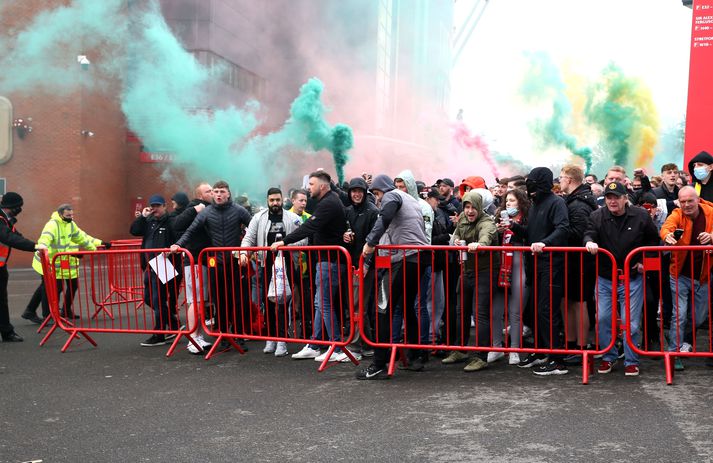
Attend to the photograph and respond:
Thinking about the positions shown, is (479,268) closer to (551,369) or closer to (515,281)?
(515,281)

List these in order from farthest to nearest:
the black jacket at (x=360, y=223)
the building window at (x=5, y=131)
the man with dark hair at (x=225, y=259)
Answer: the building window at (x=5, y=131) → the man with dark hair at (x=225, y=259) → the black jacket at (x=360, y=223)

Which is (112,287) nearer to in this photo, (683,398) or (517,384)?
(517,384)

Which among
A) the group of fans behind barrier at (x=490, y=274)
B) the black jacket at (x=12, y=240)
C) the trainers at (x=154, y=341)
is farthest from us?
the black jacket at (x=12, y=240)

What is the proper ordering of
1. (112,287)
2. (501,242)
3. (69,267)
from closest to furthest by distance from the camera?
1. (501,242)
2. (69,267)
3. (112,287)

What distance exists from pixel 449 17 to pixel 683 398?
111ft

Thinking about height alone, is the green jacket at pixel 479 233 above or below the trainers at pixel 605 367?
above

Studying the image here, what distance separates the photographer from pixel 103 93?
2472 cm

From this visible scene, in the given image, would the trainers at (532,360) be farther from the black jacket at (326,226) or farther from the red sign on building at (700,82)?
the red sign on building at (700,82)

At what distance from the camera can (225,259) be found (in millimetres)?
8406

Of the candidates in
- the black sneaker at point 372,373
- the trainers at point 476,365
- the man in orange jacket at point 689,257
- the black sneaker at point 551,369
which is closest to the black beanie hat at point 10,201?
the black sneaker at point 372,373

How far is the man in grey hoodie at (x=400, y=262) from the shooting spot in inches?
273

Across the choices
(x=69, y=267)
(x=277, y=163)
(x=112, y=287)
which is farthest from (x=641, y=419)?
(x=277, y=163)

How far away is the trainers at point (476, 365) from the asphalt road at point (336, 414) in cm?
7

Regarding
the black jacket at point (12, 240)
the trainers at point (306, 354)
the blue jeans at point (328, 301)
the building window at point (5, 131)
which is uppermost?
the building window at point (5, 131)
